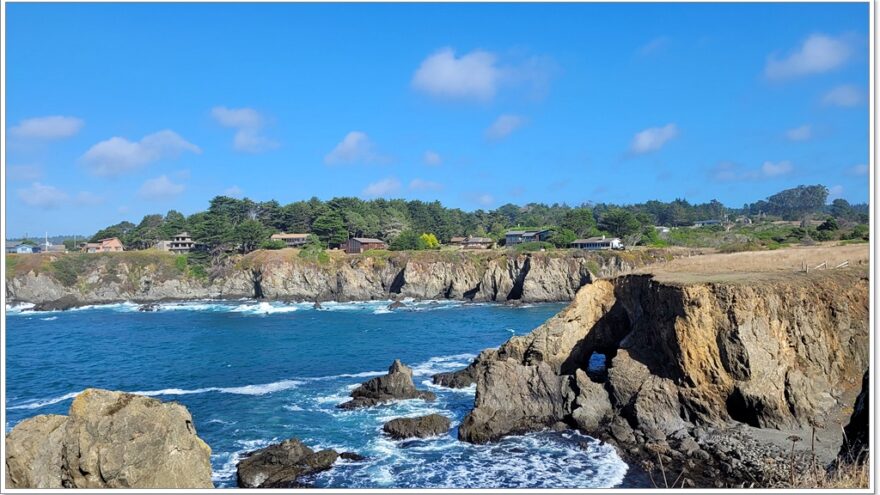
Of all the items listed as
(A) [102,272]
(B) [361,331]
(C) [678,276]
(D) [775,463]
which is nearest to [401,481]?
(D) [775,463]

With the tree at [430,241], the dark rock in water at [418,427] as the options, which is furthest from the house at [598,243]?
the dark rock in water at [418,427]

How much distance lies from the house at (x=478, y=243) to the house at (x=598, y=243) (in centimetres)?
1960

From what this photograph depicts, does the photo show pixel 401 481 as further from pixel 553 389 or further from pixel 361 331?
pixel 361 331

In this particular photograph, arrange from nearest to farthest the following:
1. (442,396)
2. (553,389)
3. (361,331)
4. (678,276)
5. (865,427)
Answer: (865,427), (553,389), (678,276), (442,396), (361,331)

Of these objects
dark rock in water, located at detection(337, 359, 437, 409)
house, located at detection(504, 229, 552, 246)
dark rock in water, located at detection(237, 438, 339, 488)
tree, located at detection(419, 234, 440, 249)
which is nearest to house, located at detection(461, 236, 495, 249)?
house, located at detection(504, 229, 552, 246)

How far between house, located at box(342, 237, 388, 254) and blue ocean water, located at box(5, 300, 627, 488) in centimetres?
2350

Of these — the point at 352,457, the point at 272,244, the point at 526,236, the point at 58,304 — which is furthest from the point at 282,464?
the point at 526,236

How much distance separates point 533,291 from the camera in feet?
269

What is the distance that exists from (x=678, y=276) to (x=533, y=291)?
5078 cm

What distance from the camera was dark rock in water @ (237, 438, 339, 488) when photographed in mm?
22683

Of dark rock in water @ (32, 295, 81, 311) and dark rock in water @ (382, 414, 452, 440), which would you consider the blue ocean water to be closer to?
dark rock in water @ (382, 414, 452, 440)

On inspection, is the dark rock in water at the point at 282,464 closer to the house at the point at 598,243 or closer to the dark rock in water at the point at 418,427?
the dark rock in water at the point at 418,427

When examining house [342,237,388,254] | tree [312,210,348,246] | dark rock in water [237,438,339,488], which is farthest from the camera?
tree [312,210,348,246]

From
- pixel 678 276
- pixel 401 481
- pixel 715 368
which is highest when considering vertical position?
pixel 678 276
